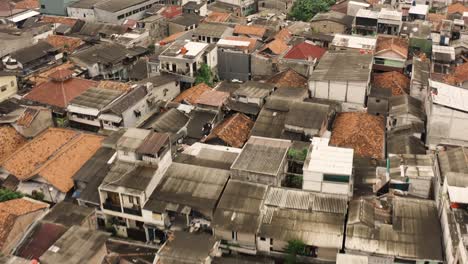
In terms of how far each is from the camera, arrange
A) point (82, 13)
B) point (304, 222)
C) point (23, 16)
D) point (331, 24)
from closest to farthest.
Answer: point (304, 222) → point (331, 24) → point (23, 16) → point (82, 13)

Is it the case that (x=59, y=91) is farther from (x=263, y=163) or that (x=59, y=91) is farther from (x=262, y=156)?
(x=263, y=163)

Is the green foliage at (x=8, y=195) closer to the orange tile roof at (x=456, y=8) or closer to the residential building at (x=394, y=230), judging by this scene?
the residential building at (x=394, y=230)

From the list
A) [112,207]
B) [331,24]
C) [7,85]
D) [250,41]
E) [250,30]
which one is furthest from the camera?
[331,24]

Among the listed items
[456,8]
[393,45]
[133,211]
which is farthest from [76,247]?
[456,8]

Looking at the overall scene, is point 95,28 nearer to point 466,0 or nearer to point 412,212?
point 412,212

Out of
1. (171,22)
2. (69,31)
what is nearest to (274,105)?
(171,22)

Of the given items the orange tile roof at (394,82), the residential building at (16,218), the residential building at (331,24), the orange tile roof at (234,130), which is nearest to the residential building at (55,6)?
the residential building at (331,24)

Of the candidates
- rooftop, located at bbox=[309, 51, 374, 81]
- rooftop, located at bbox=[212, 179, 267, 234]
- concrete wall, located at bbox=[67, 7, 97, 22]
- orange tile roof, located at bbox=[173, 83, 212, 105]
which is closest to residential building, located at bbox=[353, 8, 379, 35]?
rooftop, located at bbox=[309, 51, 374, 81]

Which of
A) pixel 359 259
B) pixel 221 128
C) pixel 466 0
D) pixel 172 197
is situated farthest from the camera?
pixel 466 0
